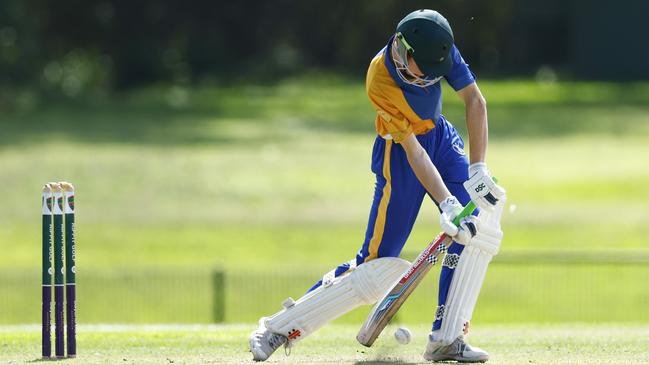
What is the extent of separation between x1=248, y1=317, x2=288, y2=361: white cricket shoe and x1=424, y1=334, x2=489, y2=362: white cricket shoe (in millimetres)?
673

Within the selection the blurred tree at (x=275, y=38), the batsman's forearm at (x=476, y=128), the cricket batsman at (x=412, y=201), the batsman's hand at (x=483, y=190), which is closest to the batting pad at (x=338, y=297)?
the cricket batsman at (x=412, y=201)

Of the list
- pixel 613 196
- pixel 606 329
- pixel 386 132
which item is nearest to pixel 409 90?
pixel 386 132

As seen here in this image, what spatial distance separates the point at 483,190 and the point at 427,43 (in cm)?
68

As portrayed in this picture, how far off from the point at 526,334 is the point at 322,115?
24369 millimetres

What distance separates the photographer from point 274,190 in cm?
2395

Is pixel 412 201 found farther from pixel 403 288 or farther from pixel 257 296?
pixel 257 296

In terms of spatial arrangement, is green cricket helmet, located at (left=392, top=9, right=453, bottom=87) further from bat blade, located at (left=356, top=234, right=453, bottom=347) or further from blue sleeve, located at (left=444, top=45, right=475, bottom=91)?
bat blade, located at (left=356, top=234, right=453, bottom=347)

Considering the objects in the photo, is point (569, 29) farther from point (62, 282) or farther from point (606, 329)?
point (62, 282)

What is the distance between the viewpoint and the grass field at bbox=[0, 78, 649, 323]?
15273 millimetres

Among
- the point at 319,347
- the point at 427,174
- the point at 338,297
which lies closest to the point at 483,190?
the point at 427,174

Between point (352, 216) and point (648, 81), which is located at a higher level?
point (648, 81)

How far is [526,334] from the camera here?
8742 mm

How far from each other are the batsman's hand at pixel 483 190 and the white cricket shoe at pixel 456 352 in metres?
0.64

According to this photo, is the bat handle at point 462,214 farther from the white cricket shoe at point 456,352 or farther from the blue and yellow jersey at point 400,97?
the white cricket shoe at point 456,352
